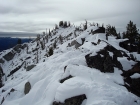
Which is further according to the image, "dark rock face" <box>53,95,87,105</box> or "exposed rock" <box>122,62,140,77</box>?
"exposed rock" <box>122,62,140,77</box>

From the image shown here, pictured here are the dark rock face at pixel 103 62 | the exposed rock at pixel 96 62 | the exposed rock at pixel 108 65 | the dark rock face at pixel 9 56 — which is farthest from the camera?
the dark rock face at pixel 9 56

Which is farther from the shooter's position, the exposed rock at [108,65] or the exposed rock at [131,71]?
the exposed rock at [108,65]

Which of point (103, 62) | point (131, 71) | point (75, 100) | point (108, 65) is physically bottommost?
point (75, 100)

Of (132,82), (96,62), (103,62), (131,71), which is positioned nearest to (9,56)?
(96,62)

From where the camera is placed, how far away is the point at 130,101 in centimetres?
960

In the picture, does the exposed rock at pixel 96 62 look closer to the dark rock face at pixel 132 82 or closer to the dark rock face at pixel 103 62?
the dark rock face at pixel 103 62

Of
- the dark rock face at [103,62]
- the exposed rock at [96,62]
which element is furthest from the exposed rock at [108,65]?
the exposed rock at [96,62]

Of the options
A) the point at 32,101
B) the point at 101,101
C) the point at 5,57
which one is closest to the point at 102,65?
the point at 101,101

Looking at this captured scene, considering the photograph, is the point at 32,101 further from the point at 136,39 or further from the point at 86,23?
the point at 86,23

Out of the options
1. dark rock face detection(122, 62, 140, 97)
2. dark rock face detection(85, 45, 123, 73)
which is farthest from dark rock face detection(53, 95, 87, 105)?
dark rock face detection(85, 45, 123, 73)

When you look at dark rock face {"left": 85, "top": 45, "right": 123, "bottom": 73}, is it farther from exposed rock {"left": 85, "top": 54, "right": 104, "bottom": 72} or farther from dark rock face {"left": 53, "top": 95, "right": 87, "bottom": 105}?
dark rock face {"left": 53, "top": 95, "right": 87, "bottom": 105}

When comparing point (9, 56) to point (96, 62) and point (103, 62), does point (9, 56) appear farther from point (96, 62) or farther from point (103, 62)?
point (103, 62)

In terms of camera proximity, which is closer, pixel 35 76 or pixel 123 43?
pixel 35 76

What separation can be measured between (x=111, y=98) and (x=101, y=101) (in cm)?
99
